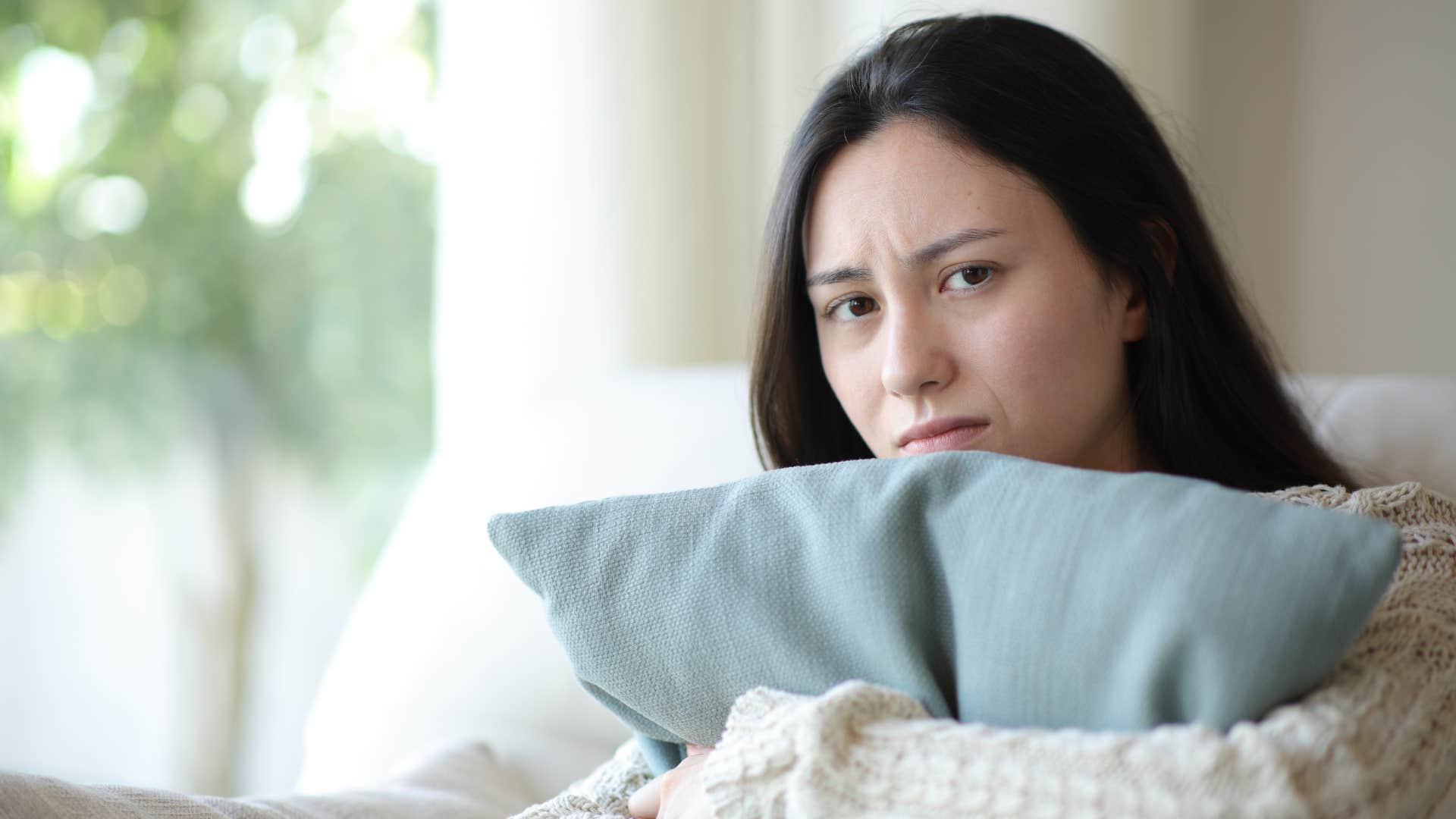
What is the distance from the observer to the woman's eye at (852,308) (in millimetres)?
989

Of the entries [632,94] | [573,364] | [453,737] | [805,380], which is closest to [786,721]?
[805,380]

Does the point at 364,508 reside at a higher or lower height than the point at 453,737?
higher

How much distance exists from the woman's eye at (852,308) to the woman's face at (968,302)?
0.03ft

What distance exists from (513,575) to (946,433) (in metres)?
0.56

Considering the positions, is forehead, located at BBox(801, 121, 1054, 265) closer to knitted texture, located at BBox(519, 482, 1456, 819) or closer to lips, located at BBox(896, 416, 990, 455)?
lips, located at BBox(896, 416, 990, 455)

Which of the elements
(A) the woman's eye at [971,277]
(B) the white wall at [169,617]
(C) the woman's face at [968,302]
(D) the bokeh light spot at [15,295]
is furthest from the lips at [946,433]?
(D) the bokeh light spot at [15,295]

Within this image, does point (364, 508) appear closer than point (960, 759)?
No

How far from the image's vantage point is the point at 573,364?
1.79 meters

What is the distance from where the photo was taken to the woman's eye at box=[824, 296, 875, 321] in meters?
0.99

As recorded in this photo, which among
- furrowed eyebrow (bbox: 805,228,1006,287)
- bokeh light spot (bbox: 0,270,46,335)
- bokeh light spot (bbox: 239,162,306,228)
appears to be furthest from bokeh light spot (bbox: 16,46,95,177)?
furrowed eyebrow (bbox: 805,228,1006,287)

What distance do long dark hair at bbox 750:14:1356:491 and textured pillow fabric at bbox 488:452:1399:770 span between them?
0.38 m

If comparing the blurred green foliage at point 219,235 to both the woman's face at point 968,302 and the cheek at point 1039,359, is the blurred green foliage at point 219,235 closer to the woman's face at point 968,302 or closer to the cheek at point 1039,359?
the woman's face at point 968,302

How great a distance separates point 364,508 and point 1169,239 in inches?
75.9

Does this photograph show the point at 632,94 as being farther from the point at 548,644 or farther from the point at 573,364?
the point at 548,644
